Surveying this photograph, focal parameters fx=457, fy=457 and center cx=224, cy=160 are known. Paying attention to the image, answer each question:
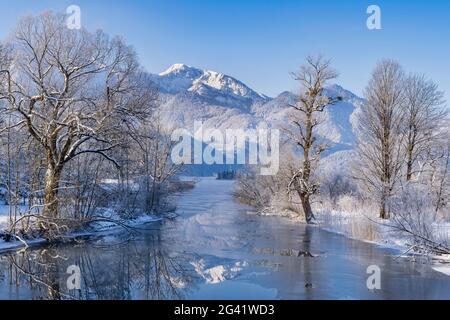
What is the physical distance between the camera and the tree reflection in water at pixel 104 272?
11.5 m

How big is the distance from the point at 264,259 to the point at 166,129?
27559mm

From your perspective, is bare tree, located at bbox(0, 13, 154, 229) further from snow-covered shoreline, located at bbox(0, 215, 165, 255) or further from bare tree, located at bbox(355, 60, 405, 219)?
bare tree, located at bbox(355, 60, 405, 219)

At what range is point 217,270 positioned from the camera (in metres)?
14.4

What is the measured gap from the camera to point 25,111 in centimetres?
1970

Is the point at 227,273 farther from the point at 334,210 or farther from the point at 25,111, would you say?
the point at 334,210

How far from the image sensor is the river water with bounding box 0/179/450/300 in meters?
11.5

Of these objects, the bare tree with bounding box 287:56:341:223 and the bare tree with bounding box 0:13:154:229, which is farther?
the bare tree with bounding box 287:56:341:223

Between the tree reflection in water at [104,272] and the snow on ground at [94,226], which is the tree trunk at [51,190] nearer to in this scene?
the snow on ground at [94,226]

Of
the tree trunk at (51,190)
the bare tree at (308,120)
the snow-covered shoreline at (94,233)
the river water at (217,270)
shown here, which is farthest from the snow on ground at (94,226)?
the bare tree at (308,120)

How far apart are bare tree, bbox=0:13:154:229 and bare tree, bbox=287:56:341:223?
1071 centimetres

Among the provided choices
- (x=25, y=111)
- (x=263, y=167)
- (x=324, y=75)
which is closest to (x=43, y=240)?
(x=25, y=111)

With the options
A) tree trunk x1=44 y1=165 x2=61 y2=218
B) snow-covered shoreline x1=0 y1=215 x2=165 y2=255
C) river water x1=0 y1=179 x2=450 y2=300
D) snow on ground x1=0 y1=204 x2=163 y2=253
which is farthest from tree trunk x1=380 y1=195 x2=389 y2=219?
tree trunk x1=44 y1=165 x2=61 y2=218

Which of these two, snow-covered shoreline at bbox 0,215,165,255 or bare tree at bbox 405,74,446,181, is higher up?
bare tree at bbox 405,74,446,181
